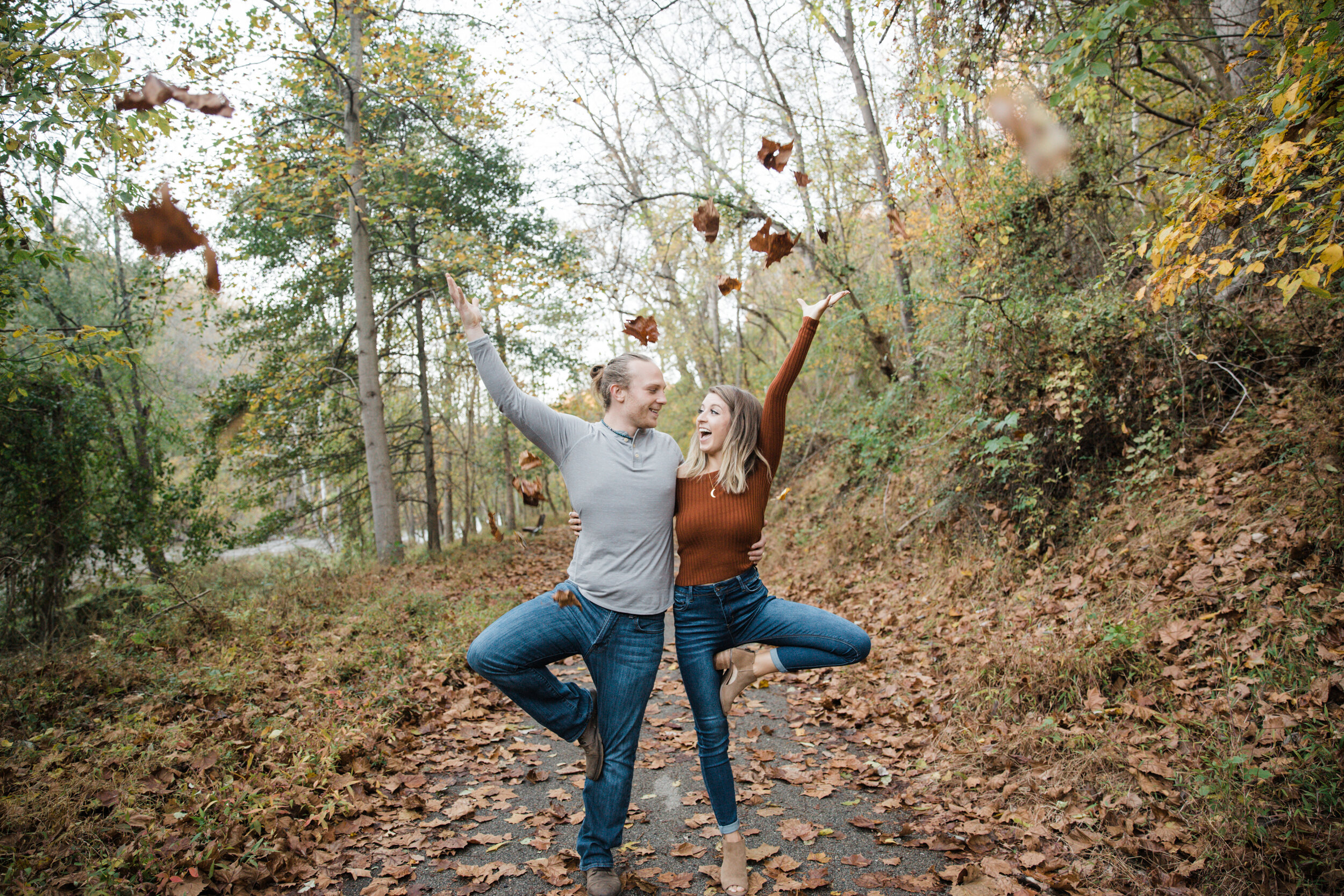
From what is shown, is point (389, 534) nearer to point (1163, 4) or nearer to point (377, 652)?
point (377, 652)

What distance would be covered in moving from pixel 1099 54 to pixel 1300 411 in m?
3.36

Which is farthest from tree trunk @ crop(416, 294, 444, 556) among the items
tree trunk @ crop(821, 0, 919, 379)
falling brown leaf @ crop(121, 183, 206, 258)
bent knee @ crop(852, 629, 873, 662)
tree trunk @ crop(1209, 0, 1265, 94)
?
tree trunk @ crop(1209, 0, 1265, 94)

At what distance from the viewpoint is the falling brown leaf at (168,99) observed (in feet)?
10.6

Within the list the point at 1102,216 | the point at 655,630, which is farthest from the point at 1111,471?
the point at 655,630

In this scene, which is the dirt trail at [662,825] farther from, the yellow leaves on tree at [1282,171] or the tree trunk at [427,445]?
the tree trunk at [427,445]

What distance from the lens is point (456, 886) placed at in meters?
3.39

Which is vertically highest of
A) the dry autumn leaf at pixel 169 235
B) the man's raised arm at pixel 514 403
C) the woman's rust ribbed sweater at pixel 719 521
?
the dry autumn leaf at pixel 169 235

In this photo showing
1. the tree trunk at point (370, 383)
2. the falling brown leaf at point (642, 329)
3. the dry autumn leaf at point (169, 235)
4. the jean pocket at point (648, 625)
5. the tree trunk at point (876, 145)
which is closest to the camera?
the dry autumn leaf at point (169, 235)

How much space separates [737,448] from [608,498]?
2.22 feet

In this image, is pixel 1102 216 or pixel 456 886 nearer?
pixel 456 886

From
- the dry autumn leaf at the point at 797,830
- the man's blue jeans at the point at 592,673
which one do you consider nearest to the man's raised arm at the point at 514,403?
the man's blue jeans at the point at 592,673

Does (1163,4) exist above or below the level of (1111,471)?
above

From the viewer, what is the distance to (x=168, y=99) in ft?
13.6

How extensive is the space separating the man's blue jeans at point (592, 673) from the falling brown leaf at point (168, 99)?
250 cm
